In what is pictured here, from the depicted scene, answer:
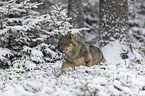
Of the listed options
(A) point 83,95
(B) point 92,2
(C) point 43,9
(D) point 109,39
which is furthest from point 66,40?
(B) point 92,2

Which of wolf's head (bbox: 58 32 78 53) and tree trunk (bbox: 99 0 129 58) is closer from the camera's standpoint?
wolf's head (bbox: 58 32 78 53)

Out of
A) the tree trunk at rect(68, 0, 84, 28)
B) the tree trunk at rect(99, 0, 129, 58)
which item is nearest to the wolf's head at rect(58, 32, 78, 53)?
the tree trunk at rect(99, 0, 129, 58)

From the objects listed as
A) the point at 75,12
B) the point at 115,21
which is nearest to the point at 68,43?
the point at 115,21

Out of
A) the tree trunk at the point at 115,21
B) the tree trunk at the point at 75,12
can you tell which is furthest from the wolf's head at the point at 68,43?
the tree trunk at the point at 75,12

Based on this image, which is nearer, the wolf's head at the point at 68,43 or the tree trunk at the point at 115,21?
the wolf's head at the point at 68,43

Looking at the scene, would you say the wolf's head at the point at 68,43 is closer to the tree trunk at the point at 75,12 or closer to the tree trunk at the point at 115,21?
the tree trunk at the point at 115,21

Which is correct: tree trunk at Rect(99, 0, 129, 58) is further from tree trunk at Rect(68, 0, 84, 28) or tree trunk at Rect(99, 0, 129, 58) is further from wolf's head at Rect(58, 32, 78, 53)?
wolf's head at Rect(58, 32, 78, 53)

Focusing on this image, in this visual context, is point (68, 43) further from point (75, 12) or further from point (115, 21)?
point (75, 12)

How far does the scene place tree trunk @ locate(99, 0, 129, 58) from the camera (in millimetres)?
8742

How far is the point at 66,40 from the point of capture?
619 centimetres

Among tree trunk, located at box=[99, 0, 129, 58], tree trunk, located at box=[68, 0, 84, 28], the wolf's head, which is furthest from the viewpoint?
tree trunk, located at box=[68, 0, 84, 28]

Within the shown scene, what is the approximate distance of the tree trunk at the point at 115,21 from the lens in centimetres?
874

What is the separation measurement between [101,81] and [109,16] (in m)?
5.50

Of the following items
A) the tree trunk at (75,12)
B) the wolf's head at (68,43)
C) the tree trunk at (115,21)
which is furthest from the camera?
the tree trunk at (75,12)
